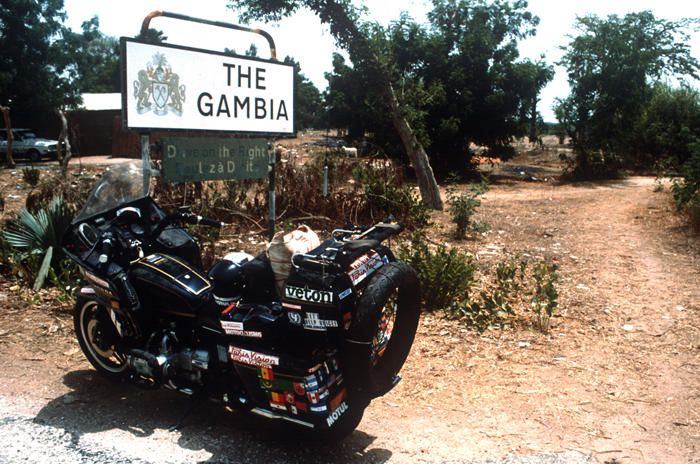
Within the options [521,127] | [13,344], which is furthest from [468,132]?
[13,344]

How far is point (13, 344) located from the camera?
5047mm

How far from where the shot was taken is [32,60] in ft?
94.8

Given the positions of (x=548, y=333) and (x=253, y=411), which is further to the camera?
(x=548, y=333)

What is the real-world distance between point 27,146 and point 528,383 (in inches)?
1133

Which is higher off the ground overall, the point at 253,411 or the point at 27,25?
the point at 27,25

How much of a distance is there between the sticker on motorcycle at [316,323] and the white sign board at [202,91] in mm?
2614

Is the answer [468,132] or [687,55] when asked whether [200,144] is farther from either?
[687,55]

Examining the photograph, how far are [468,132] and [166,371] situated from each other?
65.4 feet

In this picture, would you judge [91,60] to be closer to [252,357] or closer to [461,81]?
[461,81]

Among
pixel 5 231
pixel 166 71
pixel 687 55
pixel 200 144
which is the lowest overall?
pixel 5 231

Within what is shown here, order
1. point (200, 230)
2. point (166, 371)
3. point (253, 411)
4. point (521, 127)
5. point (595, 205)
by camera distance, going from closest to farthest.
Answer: point (253, 411), point (166, 371), point (200, 230), point (595, 205), point (521, 127)

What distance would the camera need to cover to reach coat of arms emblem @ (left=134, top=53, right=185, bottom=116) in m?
4.72

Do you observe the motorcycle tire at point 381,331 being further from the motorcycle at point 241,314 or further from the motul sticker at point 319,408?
the motul sticker at point 319,408

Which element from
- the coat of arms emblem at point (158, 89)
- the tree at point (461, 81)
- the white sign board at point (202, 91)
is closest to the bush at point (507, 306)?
the white sign board at point (202, 91)
